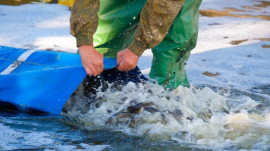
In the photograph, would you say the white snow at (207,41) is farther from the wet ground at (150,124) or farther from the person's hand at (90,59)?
the person's hand at (90,59)

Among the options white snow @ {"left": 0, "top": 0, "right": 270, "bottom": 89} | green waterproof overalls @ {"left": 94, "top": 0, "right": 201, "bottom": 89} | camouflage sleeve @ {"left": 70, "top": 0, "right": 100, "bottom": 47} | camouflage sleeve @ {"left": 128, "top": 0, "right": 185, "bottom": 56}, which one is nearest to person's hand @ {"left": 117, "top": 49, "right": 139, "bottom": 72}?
camouflage sleeve @ {"left": 128, "top": 0, "right": 185, "bottom": 56}

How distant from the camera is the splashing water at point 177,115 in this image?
2.04 metres

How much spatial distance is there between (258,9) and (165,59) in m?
2.90

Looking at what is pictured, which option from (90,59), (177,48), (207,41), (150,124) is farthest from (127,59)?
(207,41)

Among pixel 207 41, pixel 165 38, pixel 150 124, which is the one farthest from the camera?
pixel 207 41

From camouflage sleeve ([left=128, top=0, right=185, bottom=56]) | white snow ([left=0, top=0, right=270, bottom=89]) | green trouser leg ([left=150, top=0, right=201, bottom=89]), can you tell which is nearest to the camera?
camouflage sleeve ([left=128, top=0, right=185, bottom=56])

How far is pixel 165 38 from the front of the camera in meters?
2.53

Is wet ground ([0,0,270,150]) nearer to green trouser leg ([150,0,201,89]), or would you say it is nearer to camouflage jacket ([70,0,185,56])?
green trouser leg ([150,0,201,89])

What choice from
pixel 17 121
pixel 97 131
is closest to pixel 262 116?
pixel 97 131

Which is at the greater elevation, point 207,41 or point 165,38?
point 165,38

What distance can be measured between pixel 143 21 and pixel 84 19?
0.84ft

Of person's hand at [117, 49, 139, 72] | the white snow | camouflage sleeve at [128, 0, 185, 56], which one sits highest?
camouflage sleeve at [128, 0, 185, 56]

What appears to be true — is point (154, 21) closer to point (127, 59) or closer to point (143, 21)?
point (143, 21)

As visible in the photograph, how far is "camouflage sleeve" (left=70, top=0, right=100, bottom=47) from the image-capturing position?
217 cm
